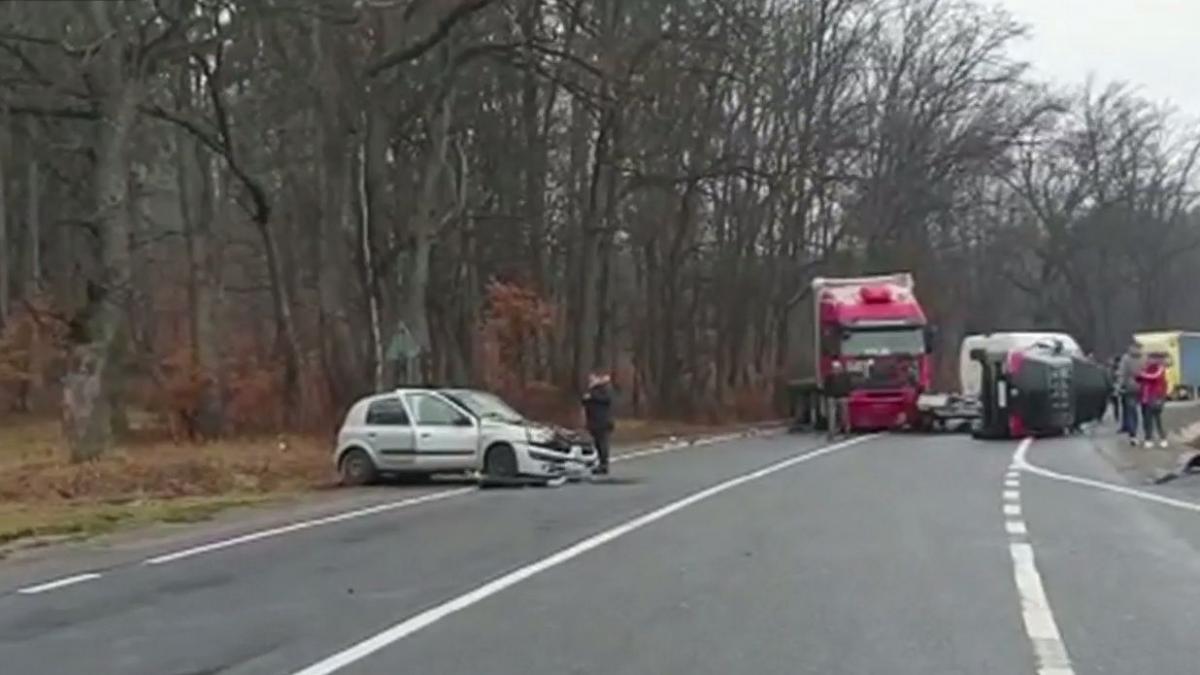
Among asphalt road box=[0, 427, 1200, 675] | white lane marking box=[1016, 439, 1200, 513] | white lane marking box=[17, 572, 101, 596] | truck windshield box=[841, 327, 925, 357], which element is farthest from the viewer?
truck windshield box=[841, 327, 925, 357]

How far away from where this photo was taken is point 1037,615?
12.9 m

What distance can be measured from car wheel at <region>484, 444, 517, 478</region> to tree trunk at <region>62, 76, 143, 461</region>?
21.3ft

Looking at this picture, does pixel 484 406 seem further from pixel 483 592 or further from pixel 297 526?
pixel 483 592

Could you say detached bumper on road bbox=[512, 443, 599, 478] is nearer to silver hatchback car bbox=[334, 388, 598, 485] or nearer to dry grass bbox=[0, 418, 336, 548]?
silver hatchback car bbox=[334, 388, 598, 485]

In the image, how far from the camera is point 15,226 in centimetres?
6266

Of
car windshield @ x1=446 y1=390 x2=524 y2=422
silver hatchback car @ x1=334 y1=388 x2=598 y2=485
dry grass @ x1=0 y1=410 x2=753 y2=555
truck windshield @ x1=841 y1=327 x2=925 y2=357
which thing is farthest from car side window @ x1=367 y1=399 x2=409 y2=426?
truck windshield @ x1=841 y1=327 x2=925 y2=357

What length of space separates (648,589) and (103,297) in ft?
66.3

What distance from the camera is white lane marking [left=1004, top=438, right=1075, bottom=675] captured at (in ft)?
35.7

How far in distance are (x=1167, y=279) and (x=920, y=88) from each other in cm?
3997

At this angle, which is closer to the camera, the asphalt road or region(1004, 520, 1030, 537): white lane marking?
the asphalt road

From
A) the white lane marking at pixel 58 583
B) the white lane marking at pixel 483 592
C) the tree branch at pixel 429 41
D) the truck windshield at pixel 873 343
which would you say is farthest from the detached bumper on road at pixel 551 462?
the truck windshield at pixel 873 343

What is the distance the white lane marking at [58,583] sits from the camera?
53.4 ft

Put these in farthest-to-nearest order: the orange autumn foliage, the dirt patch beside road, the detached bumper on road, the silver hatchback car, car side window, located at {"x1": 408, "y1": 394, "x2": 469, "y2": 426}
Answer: the orange autumn foliage < car side window, located at {"x1": 408, "y1": 394, "x2": 469, "y2": 426} < the silver hatchback car < the detached bumper on road < the dirt patch beside road

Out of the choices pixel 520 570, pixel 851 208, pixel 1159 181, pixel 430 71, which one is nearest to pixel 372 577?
pixel 520 570
